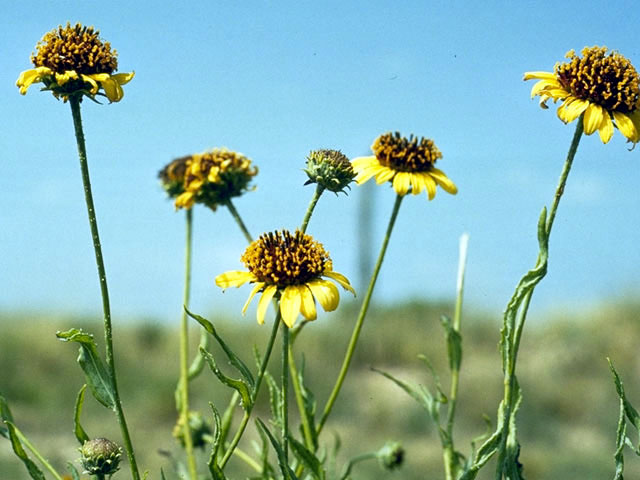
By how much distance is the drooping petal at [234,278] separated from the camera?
4.91 feet

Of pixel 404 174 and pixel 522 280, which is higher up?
pixel 404 174

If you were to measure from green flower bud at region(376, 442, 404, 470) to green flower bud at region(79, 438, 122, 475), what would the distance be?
1.08 meters

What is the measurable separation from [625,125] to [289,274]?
761 millimetres

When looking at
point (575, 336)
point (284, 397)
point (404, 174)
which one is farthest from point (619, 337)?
point (284, 397)

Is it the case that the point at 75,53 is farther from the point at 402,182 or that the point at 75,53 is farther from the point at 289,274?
the point at 402,182

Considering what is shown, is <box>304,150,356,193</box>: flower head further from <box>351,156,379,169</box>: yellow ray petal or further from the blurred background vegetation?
the blurred background vegetation

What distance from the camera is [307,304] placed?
1.43m

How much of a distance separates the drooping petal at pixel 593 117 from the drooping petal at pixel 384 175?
19.6 inches

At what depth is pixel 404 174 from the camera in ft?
6.35

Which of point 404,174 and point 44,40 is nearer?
point 44,40

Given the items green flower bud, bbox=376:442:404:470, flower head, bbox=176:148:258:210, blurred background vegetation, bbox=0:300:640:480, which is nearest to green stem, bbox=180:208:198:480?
flower head, bbox=176:148:258:210

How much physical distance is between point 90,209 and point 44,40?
0.42 m

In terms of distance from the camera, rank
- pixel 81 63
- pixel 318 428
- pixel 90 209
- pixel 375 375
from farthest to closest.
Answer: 1. pixel 375 375
2. pixel 318 428
3. pixel 81 63
4. pixel 90 209

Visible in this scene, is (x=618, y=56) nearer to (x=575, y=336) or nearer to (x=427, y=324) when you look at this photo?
(x=575, y=336)
